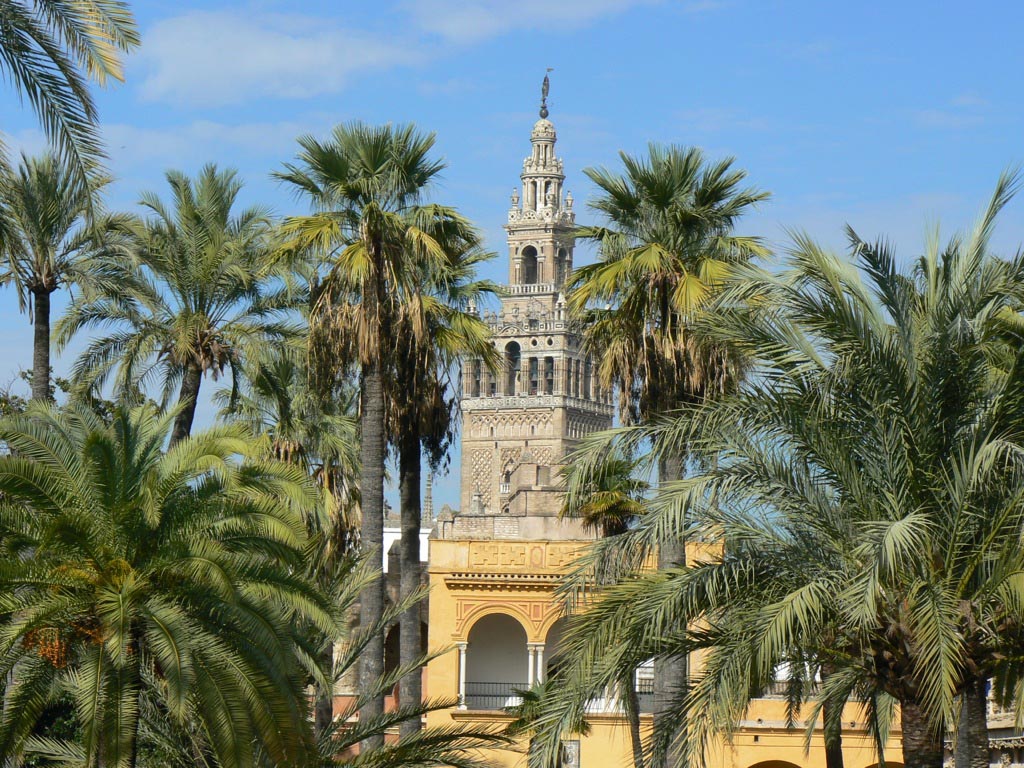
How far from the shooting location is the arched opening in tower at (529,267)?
107 m

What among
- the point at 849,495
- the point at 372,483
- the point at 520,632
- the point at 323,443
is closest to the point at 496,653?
the point at 520,632

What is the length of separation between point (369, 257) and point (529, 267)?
80718 mm

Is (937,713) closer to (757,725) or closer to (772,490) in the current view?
(772,490)

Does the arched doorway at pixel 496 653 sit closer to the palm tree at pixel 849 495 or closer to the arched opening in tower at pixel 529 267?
the palm tree at pixel 849 495

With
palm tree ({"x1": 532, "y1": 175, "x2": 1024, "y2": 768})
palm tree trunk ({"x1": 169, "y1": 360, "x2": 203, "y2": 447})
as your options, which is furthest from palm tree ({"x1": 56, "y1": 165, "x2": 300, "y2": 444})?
palm tree ({"x1": 532, "y1": 175, "x2": 1024, "y2": 768})

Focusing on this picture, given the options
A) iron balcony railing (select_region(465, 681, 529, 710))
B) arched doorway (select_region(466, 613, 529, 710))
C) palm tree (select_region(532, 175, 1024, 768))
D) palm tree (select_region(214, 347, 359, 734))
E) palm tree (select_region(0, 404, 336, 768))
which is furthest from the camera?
arched doorway (select_region(466, 613, 529, 710))

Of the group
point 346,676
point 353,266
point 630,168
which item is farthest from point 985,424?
point 346,676

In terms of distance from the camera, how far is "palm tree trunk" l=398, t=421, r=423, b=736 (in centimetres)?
3102

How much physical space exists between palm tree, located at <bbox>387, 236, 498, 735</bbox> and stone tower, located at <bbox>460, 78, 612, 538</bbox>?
239 ft

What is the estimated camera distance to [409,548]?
32.3 m

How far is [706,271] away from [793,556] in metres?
8.38

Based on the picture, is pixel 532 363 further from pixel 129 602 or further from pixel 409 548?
pixel 129 602

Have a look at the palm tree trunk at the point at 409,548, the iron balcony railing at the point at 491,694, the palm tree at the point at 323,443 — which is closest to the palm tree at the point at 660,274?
the palm tree trunk at the point at 409,548

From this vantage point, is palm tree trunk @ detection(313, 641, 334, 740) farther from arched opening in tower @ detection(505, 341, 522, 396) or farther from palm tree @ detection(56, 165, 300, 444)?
arched opening in tower @ detection(505, 341, 522, 396)
